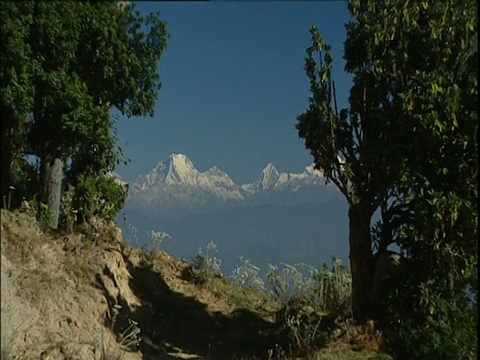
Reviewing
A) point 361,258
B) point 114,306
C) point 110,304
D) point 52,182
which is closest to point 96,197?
point 52,182

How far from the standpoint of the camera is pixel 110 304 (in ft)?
37.7

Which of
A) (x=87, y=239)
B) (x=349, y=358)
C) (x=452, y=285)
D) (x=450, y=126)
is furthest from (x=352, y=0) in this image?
(x=87, y=239)

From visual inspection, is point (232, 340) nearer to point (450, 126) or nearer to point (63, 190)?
point (63, 190)

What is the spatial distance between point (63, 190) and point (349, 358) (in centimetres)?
748

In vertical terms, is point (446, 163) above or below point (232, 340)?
above

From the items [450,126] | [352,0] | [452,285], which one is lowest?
[452,285]

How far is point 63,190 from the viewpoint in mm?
13320

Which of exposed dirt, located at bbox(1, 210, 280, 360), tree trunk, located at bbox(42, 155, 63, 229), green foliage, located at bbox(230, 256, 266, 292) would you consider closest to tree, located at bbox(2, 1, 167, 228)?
tree trunk, located at bbox(42, 155, 63, 229)

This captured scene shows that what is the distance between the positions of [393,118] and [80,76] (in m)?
6.30

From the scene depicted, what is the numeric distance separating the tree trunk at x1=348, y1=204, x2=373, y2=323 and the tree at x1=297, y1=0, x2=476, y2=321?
0.02 metres

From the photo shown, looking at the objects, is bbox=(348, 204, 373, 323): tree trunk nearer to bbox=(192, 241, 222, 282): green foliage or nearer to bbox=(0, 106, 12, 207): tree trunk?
bbox=(192, 241, 222, 282): green foliage

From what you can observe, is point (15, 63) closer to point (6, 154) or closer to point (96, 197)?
point (6, 154)

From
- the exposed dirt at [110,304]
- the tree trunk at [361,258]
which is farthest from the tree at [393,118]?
the exposed dirt at [110,304]

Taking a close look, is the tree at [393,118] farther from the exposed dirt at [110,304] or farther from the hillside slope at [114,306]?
the exposed dirt at [110,304]
